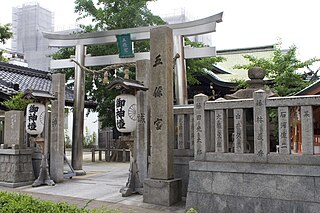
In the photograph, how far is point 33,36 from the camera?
38.9m

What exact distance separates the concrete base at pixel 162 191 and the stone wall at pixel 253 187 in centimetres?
67

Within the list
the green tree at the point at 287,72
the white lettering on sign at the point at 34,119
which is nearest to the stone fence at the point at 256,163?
the white lettering on sign at the point at 34,119

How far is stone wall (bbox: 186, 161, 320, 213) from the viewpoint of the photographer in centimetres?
Result: 575

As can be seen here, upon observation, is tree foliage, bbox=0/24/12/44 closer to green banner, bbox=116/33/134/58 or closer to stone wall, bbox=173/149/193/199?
green banner, bbox=116/33/134/58

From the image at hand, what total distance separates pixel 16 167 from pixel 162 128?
5519 millimetres

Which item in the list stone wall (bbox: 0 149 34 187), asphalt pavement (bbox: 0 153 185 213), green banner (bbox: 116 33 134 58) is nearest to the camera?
asphalt pavement (bbox: 0 153 185 213)

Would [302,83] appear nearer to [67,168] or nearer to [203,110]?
[203,110]

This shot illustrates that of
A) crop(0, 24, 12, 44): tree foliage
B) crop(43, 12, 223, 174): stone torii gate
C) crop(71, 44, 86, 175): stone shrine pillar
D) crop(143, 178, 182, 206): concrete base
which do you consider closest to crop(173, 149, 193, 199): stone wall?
crop(143, 178, 182, 206): concrete base

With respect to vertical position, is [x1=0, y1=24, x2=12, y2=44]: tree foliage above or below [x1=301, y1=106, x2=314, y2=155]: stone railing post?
above

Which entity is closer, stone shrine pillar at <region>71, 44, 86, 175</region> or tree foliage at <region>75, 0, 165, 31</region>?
stone shrine pillar at <region>71, 44, 86, 175</region>

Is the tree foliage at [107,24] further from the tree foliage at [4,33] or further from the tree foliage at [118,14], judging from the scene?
the tree foliage at [4,33]

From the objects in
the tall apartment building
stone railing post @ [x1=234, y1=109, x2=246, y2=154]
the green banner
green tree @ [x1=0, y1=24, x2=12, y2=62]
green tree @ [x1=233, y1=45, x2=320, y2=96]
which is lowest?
stone railing post @ [x1=234, y1=109, x2=246, y2=154]

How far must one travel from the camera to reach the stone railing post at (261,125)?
620 cm

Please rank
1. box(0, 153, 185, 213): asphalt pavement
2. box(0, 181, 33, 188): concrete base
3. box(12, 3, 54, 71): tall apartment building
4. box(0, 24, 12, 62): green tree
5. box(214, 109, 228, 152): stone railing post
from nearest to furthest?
box(214, 109, 228, 152): stone railing post → box(0, 153, 185, 213): asphalt pavement → box(0, 181, 33, 188): concrete base → box(0, 24, 12, 62): green tree → box(12, 3, 54, 71): tall apartment building
